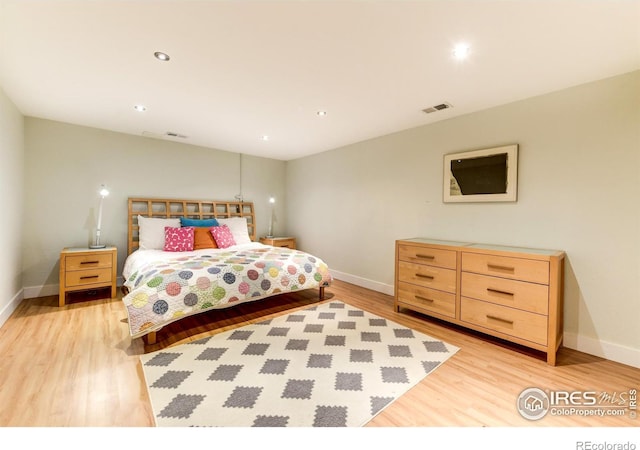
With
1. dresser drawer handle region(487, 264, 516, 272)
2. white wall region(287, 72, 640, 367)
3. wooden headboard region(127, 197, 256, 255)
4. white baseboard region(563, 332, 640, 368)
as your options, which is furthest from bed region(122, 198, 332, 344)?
white baseboard region(563, 332, 640, 368)

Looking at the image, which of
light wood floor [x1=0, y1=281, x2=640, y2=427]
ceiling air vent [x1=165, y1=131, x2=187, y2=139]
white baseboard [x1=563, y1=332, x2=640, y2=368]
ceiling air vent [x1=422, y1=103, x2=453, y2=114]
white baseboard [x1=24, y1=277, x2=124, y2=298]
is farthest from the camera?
ceiling air vent [x1=165, y1=131, x2=187, y2=139]

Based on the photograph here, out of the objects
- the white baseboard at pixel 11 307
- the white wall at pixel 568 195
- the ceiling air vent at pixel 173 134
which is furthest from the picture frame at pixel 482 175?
the white baseboard at pixel 11 307

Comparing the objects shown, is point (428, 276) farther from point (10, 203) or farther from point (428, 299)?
point (10, 203)

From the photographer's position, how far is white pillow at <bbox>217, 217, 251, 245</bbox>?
4.28 meters

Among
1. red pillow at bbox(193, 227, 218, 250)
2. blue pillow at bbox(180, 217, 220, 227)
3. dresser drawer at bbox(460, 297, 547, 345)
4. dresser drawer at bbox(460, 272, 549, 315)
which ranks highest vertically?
blue pillow at bbox(180, 217, 220, 227)

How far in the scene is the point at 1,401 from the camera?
59.9 inches

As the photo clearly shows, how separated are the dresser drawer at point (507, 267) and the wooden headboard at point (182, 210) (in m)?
3.58

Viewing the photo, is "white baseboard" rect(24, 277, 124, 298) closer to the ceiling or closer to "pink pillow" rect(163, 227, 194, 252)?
"pink pillow" rect(163, 227, 194, 252)

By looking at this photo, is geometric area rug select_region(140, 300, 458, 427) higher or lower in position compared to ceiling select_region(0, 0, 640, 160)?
lower

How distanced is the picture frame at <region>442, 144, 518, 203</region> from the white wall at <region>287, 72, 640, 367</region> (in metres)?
0.08

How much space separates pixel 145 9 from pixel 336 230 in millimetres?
3497

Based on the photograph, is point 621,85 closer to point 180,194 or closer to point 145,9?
point 145,9

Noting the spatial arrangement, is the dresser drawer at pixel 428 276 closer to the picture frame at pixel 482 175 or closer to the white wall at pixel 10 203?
the picture frame at pixel 482 175

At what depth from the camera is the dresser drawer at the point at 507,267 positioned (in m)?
2.07
